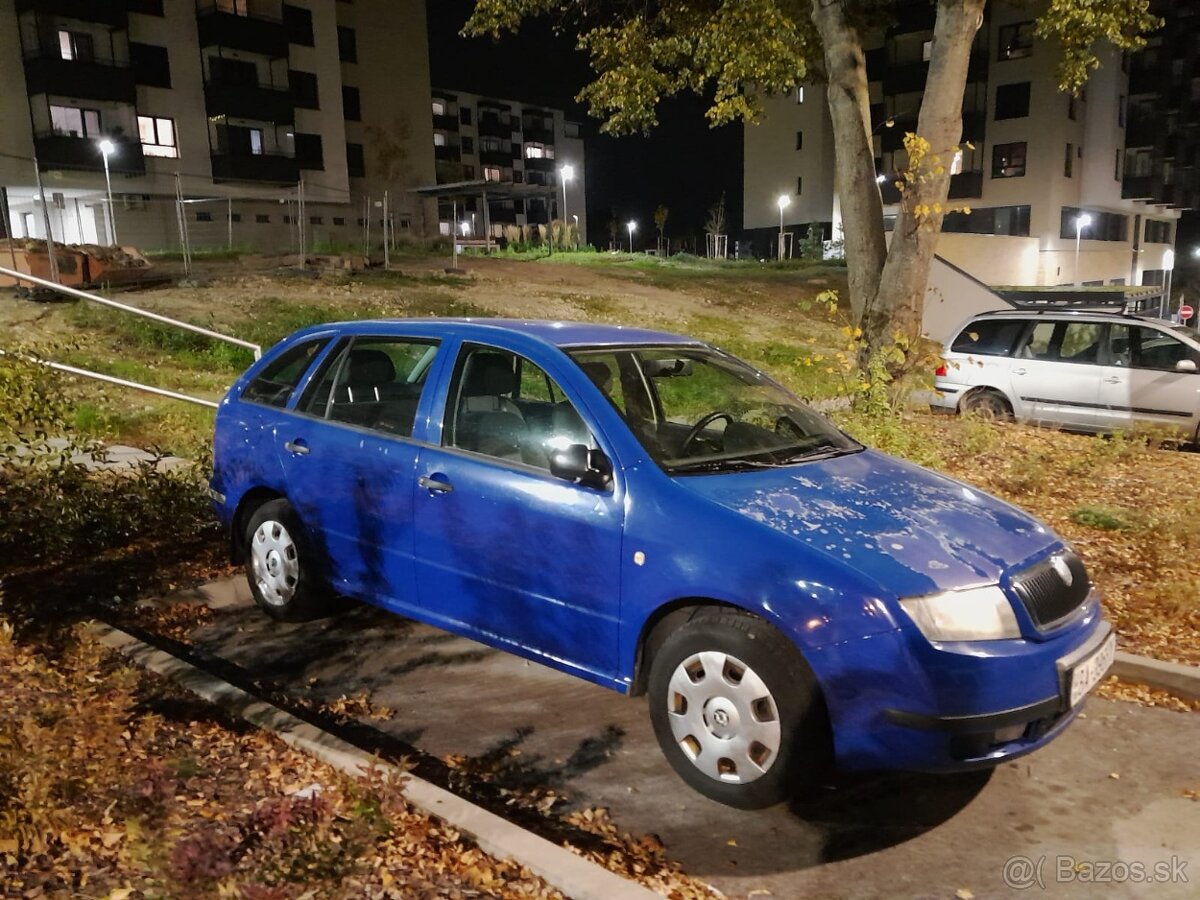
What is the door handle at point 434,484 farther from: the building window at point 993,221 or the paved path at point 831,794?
the building window at point 993,221

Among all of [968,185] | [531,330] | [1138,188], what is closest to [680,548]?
[531,330]

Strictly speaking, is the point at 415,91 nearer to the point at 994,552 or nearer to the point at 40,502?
the point at 40,502

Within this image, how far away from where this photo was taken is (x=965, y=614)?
324 centimetres

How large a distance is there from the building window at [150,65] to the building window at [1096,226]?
127 feet

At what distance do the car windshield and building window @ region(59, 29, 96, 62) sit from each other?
Answer: 3603cm

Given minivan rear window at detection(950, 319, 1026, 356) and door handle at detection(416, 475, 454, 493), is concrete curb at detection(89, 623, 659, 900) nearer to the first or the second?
door handle at detection(416, 475, 454, 493)

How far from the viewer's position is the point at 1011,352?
11.3 metres

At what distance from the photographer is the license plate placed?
3.41 m

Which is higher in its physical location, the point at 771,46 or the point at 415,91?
the point at 415,91

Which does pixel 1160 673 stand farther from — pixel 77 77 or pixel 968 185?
pixel 968 185

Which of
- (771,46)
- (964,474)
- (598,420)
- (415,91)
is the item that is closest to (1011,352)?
(964,474)

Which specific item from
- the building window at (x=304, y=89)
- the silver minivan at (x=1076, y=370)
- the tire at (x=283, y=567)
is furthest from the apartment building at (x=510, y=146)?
the tire at (x=283, y=567)

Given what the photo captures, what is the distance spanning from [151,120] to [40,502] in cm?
3472

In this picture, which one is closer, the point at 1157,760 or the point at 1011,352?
the point at 1157,760
